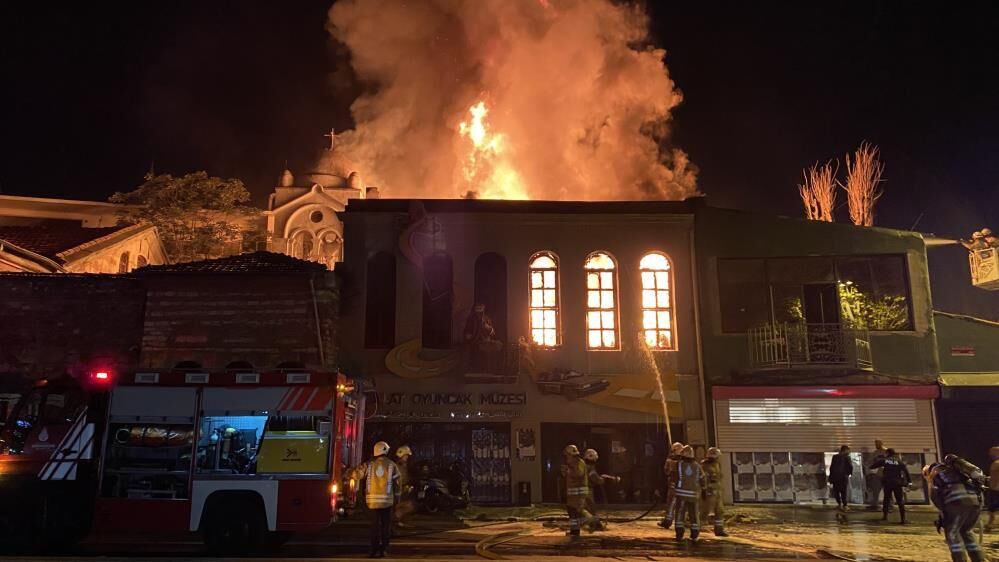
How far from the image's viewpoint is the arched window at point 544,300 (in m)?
19.1

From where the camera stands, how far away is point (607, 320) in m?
19.2

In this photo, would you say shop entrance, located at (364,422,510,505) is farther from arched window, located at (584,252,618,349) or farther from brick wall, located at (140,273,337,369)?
arched window, located at (584,252,618,349)

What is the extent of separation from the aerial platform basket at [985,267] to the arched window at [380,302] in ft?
56.6

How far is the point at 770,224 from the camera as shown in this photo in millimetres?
19422

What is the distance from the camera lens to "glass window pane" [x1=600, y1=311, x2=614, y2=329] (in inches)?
754

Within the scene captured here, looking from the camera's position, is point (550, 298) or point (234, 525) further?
point (550, 298)

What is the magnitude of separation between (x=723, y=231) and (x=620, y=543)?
10.4m

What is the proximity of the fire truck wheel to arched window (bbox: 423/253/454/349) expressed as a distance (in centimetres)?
872

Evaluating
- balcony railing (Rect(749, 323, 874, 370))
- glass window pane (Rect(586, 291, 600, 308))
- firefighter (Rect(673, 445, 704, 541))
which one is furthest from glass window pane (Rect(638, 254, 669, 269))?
firefighter (Rect(673, 445, 704, 541))

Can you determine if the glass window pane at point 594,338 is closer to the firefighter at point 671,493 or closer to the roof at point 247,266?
the firefighter at point 671,493

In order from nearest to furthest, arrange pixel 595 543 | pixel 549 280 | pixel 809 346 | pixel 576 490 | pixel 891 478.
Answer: pixel 595 543 < pixel 576 490 < pixel 891 478 < pixel 809 346 < pixel 549 280

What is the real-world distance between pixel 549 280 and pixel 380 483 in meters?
9.92

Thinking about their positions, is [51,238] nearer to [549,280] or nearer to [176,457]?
[549,280]

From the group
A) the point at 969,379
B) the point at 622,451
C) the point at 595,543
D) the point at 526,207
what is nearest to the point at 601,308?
the point at 526,207
